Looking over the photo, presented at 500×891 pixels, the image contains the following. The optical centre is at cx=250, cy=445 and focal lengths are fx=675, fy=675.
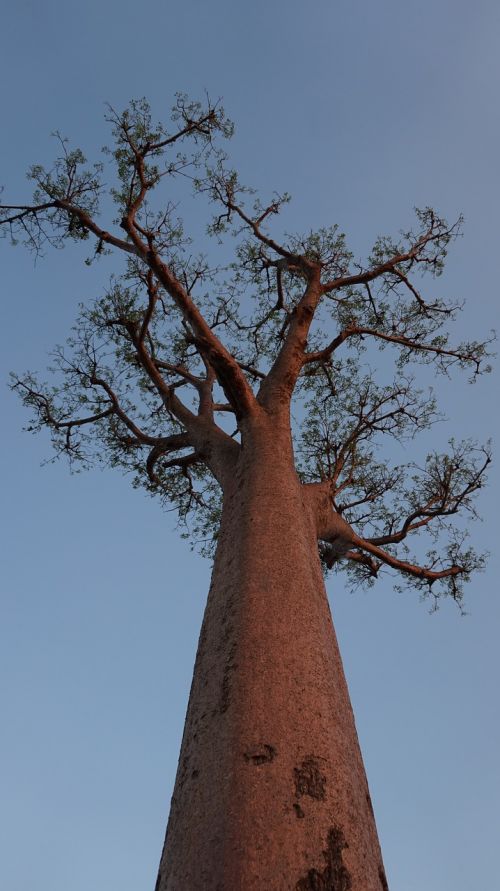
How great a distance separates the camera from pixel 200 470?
8.98 meters

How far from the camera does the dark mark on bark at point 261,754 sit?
2416mm

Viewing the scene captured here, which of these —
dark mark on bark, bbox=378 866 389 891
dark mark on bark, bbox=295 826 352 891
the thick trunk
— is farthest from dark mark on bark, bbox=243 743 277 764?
dark mark on bark, bbox=378 866 389 891

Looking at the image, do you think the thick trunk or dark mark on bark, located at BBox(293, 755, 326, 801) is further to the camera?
dark mark on bark, located at BBox(293, 755, 326, 801)

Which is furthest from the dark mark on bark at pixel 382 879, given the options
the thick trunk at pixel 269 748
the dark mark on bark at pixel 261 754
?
the dark mark on bark at pixel 261 754

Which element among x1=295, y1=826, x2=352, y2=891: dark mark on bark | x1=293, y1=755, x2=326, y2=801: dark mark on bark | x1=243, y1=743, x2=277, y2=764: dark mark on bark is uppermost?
x1=243, y1=743, x2=277, y2=764: dark mark on bark

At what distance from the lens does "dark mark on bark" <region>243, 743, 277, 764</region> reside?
2.42 metres

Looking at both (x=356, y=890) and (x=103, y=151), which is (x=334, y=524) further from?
(x=103, y=151)

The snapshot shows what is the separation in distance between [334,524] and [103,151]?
5105 millimetres

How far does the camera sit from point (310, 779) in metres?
2.39

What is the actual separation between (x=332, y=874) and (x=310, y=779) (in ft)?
1.05

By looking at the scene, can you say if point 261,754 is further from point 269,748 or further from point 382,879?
point 382,879

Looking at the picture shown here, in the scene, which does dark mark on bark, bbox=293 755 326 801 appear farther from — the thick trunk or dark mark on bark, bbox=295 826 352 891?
dark mark on bark, bbox=295 826 352 891

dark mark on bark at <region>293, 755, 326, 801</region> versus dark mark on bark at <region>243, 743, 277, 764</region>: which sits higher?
dark mark on bark at <region>243, 743, 277, 764</region>

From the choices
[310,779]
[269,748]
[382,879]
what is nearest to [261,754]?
[269,748]
